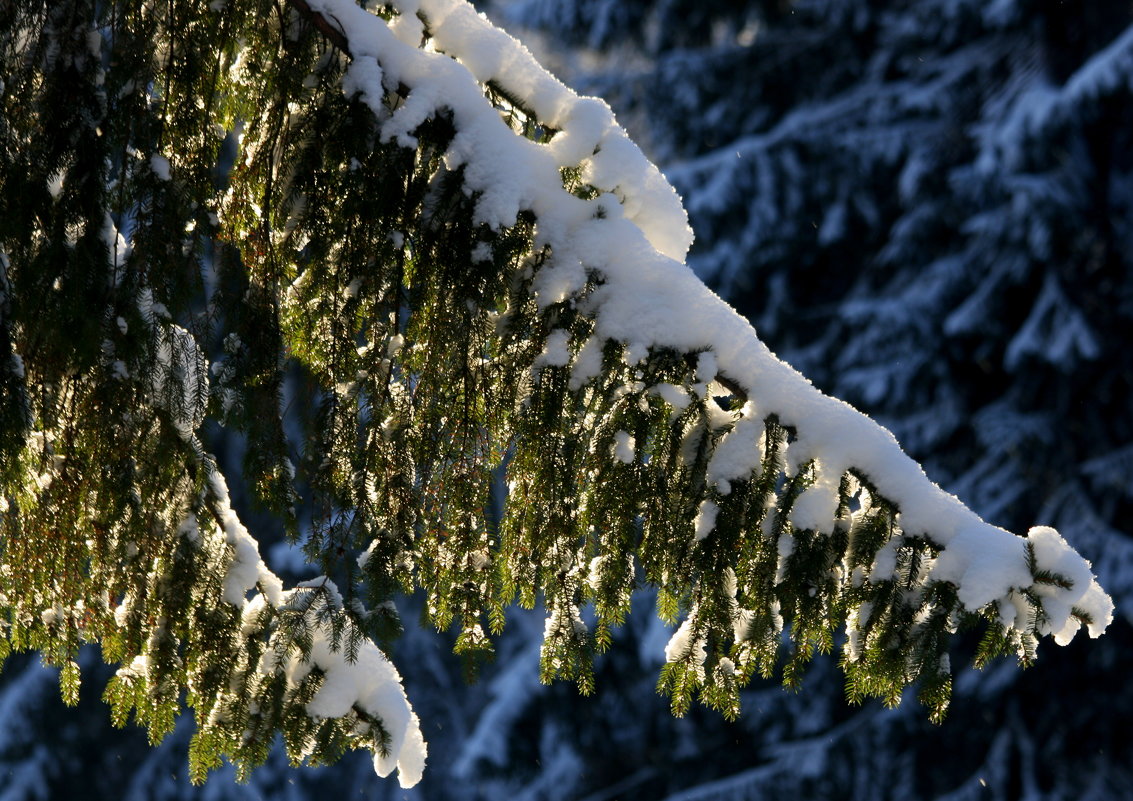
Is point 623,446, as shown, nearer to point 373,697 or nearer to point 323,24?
point 373,697

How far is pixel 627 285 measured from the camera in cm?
192

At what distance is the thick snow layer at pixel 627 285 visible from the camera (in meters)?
1.88

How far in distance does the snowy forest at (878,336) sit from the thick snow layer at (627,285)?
5578 millimetres

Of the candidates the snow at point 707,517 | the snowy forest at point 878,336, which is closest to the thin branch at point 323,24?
the snow at point 707,517

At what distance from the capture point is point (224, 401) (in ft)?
6.64

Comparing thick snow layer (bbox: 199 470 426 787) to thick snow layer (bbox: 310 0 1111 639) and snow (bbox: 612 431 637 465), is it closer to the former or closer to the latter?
snow (bbox: 612 431 637 465)

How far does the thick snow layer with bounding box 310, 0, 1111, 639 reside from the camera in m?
1.88

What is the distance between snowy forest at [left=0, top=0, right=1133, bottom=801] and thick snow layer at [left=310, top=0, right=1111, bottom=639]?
5.58m

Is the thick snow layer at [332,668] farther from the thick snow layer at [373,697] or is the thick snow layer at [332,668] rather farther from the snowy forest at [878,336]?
the snowy forest at [878,336]

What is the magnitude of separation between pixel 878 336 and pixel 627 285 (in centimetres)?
651

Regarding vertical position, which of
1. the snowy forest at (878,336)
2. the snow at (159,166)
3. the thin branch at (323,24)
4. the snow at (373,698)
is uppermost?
the snowy forest at (878,336)

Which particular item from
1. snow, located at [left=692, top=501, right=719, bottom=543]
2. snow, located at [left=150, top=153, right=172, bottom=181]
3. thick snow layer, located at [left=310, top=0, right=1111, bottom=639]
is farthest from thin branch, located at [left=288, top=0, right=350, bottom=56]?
snow, located at [left=692, top=501, right=719, bottom=543]

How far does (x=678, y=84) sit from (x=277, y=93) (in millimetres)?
8166

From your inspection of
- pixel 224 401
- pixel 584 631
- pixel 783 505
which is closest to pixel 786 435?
pixel 783 505
